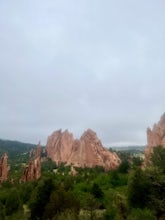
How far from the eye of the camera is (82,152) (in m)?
145

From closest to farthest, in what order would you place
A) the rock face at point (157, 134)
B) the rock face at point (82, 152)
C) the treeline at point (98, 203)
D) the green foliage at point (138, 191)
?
1. the treeline at point (98, 203)
2. the green foliage at point (138, 191)
3. the rock face at point (157, 134)
4. the rock face at point (82, 152)

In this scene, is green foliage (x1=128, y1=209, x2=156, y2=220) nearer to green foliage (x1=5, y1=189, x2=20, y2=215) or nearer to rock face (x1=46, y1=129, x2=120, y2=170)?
green foliage (x1=5, y1=189, x2=20, y2=215)

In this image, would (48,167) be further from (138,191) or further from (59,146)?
(138,191)

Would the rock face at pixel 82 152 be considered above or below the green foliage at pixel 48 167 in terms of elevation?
above

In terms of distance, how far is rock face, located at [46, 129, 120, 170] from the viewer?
136 meters

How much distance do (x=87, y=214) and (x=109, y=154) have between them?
342 feet

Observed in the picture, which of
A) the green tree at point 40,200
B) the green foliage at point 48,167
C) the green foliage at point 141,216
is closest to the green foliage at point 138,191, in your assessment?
the green foliage at point 141,216

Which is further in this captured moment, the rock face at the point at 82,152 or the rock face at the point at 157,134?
the rock face at the point at 82,152

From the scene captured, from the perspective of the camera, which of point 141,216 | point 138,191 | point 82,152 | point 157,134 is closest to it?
point 141,216

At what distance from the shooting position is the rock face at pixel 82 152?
13638 cm

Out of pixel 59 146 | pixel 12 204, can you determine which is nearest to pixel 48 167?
pixel 59 146

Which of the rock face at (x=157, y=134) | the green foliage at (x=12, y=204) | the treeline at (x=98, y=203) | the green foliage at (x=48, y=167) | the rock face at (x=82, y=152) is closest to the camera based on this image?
the treeline at (x=98, y=203)

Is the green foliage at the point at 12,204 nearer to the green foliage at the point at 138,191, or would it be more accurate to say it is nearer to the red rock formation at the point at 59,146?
the green foliage at the point at 138,191

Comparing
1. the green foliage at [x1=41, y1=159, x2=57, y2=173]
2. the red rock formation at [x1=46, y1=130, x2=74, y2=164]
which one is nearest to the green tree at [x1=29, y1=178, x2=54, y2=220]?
the green foliage at [x1=41, y1=159, x2=57, y2=173]
